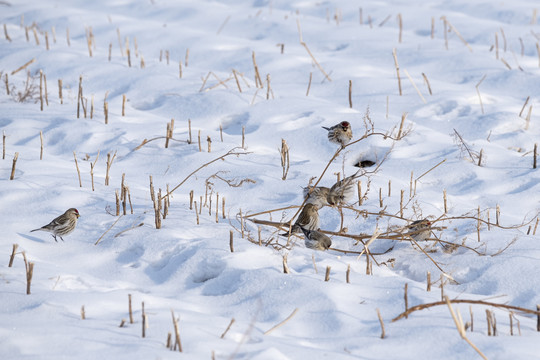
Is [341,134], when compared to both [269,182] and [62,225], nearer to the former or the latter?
[269,182]

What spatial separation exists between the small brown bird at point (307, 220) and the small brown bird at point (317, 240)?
0.66ft

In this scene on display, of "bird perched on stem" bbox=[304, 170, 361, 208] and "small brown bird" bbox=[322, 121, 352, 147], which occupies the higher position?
"small brown bird" bbox=[322, 121, 352, 147]

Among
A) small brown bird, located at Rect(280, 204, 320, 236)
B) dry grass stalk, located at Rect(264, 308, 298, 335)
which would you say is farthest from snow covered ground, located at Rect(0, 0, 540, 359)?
small brown bird, located at Rect(280, 204, 320, 236)

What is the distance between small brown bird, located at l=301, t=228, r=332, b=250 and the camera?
436cm

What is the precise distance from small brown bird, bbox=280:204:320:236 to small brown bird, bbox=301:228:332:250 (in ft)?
0.66

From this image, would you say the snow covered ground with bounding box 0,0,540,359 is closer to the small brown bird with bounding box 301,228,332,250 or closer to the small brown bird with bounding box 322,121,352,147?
the small brown bird with bounding box 301,228,332,250

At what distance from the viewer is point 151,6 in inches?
→ 514

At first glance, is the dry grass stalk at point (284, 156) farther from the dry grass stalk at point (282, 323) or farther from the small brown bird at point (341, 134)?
the dry grass stalk at point (282, 323)

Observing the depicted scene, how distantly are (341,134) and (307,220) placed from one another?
179 cm

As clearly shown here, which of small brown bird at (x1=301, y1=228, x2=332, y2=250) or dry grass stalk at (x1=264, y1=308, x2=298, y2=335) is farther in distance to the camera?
small brown bird at (x1=301, y1=228, x2=332, y2=250)

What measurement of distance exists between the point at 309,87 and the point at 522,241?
4078 millimetres

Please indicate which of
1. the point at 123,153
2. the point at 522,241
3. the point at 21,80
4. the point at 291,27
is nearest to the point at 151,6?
the point at 291,27

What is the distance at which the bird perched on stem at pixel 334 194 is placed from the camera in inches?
195

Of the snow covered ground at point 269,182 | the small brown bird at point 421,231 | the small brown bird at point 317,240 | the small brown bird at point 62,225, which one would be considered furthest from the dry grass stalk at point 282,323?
the small brown bird at point 62,225
